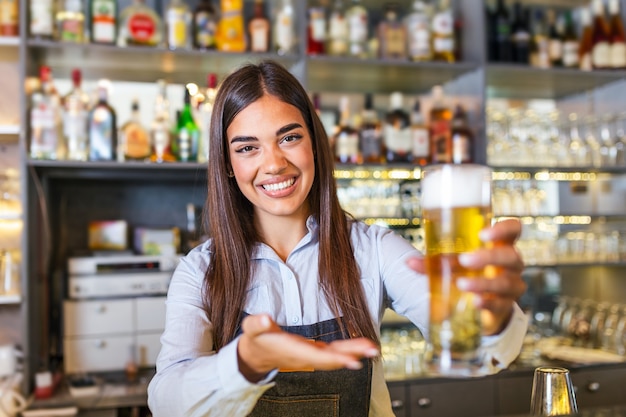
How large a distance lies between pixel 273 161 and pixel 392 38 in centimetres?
171

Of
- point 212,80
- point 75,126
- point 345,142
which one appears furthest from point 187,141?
point 345,142

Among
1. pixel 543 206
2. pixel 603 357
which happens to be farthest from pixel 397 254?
pixel 543 206

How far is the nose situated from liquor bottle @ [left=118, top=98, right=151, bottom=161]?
54.4 inches

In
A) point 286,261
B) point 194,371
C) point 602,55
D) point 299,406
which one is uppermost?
point 602,55

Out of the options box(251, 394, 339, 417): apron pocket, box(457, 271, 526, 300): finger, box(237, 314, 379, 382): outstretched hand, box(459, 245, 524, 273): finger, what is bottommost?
box(251, 394, 339, 417): apron pocket

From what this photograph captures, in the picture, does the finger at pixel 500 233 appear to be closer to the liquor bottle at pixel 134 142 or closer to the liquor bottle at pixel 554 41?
the liquor bottle at pixel 134 142

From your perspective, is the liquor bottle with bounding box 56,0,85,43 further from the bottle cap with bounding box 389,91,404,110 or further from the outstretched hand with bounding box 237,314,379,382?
the outstretched hand with bounding box 237,314,379,382

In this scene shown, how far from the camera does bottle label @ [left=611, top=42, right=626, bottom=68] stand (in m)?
3.02

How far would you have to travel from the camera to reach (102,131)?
2539 mm

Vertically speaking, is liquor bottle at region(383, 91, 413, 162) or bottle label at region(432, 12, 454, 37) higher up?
bottle label at region(432, 12, 454, 37)

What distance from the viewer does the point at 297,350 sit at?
29.1 inches

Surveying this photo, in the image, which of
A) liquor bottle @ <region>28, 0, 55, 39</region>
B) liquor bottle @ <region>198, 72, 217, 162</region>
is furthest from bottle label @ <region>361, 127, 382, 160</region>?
liquor bottle @ <region>28, 0, 55, 39</region>

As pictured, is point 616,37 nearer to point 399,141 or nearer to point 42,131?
point 399,141

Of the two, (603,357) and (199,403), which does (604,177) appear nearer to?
(603,357)
